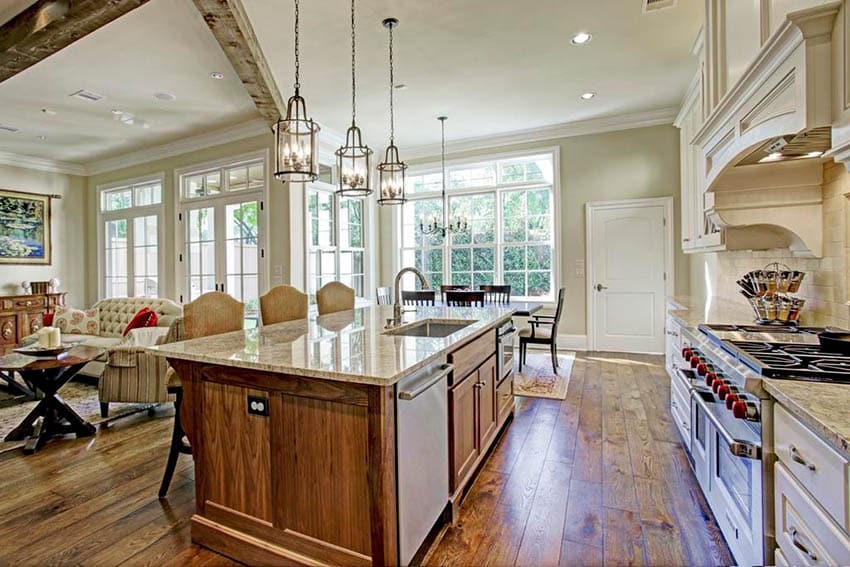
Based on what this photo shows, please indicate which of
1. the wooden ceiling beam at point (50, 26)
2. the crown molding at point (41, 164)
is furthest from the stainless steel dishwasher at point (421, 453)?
the crown molding at point (41, 164)

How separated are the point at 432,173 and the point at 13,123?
556 cm

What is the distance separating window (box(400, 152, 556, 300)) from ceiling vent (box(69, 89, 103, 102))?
4.11 metres

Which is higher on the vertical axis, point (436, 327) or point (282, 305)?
point (282, 305)

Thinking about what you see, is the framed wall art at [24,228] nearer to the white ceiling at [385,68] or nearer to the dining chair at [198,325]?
the white ceiling at [385,68]

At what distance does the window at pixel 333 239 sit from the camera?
591 centimetres

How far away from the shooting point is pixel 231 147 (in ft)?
19.2

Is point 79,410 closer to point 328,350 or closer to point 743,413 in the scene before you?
point 328,350

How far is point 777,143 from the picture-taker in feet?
5.37

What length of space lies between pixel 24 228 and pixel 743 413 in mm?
9190

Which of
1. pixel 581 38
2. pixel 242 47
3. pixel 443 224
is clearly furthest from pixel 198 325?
pixel 443 224

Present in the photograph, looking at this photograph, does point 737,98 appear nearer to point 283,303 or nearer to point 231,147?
point 283,303

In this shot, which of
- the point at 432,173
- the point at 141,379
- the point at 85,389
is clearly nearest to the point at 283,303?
the point at 141,379

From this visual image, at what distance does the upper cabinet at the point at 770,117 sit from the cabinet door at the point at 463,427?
1626 mm

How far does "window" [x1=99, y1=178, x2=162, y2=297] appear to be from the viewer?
681 centimetres
